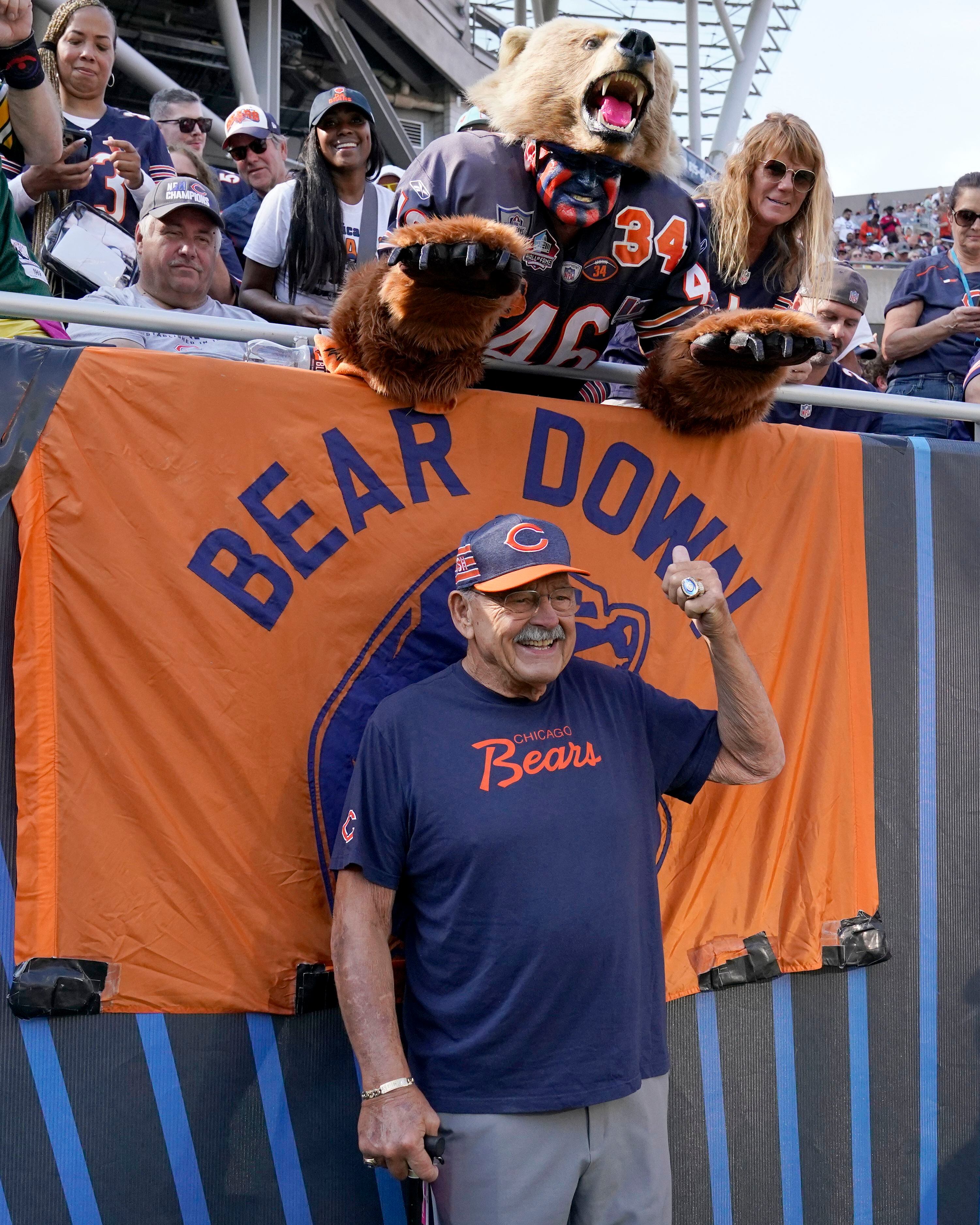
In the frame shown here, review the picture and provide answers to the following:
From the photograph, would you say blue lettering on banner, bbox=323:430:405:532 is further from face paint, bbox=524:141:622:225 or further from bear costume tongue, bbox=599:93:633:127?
bear costume tongue, bbox=599:93:633:127

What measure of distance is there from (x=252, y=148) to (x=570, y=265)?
339 cm

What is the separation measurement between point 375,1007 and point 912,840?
1.67 meters

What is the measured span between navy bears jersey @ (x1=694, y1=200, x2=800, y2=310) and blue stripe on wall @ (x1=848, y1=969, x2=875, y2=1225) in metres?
1.93

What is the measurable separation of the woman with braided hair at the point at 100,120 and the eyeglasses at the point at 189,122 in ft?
4.75

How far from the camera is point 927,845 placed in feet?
10.7

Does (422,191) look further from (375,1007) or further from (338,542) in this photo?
(375,1007)

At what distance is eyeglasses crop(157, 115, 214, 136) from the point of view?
6.20 m

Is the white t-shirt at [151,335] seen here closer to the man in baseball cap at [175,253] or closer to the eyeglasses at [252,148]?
the man in baseball cap at [175,253]

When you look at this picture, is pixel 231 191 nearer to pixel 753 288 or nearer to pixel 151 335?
pixel 151 335

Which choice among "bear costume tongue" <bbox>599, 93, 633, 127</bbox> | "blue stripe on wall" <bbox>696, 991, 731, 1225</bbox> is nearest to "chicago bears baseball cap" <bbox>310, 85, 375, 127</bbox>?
"bear costume tongue" <bbox>599, 93, 633, 127</bbox>

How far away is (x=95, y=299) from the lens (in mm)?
Result: 3346

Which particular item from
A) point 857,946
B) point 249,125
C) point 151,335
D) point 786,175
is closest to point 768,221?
point 786,175

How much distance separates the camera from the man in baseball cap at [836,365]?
12.4 ft

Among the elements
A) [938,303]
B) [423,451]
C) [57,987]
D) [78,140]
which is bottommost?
→ [57,987]
